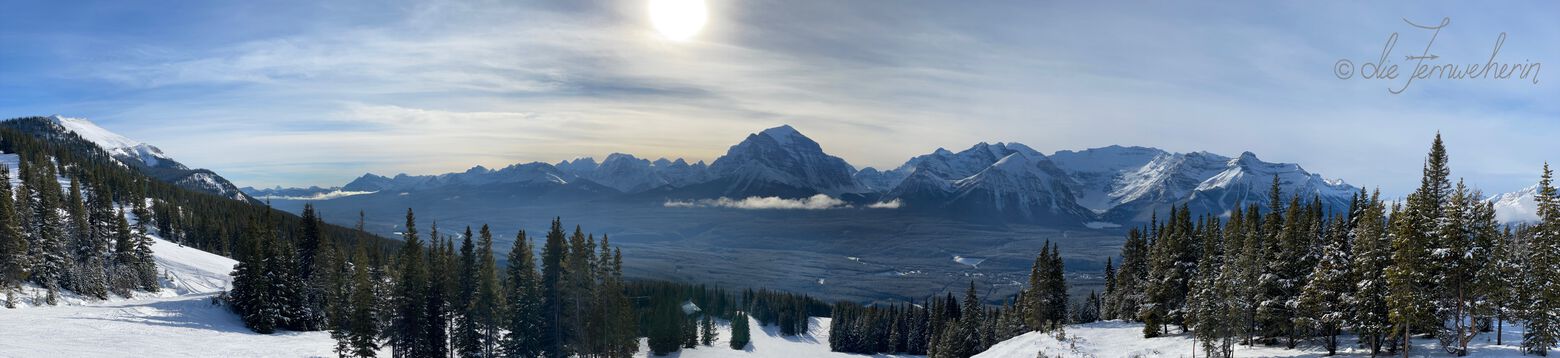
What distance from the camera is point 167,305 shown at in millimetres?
71875

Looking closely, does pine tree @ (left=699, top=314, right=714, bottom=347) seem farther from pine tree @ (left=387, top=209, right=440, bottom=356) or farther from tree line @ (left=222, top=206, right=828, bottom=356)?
pine tree @ (left=387, top=209, right=440, bottom=356)

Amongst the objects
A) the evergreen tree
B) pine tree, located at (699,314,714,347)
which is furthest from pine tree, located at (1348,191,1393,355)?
pine tree, located at (699,314,714,347)

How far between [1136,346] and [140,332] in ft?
254

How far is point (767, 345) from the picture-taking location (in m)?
158

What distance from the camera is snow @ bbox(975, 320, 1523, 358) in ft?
147

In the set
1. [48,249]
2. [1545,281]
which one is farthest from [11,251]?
[1545,281]

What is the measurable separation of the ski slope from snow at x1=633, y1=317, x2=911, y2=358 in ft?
184

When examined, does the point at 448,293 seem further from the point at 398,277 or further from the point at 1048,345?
the point at 1048,345

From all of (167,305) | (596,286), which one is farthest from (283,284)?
(596,286)

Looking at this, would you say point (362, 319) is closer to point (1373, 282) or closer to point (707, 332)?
point (1373, 282)

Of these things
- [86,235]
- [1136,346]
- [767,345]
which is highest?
[86,235]

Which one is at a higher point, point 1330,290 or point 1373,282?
point 1373,282

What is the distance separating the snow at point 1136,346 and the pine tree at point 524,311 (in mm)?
41218

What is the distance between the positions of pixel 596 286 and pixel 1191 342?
49663mm
